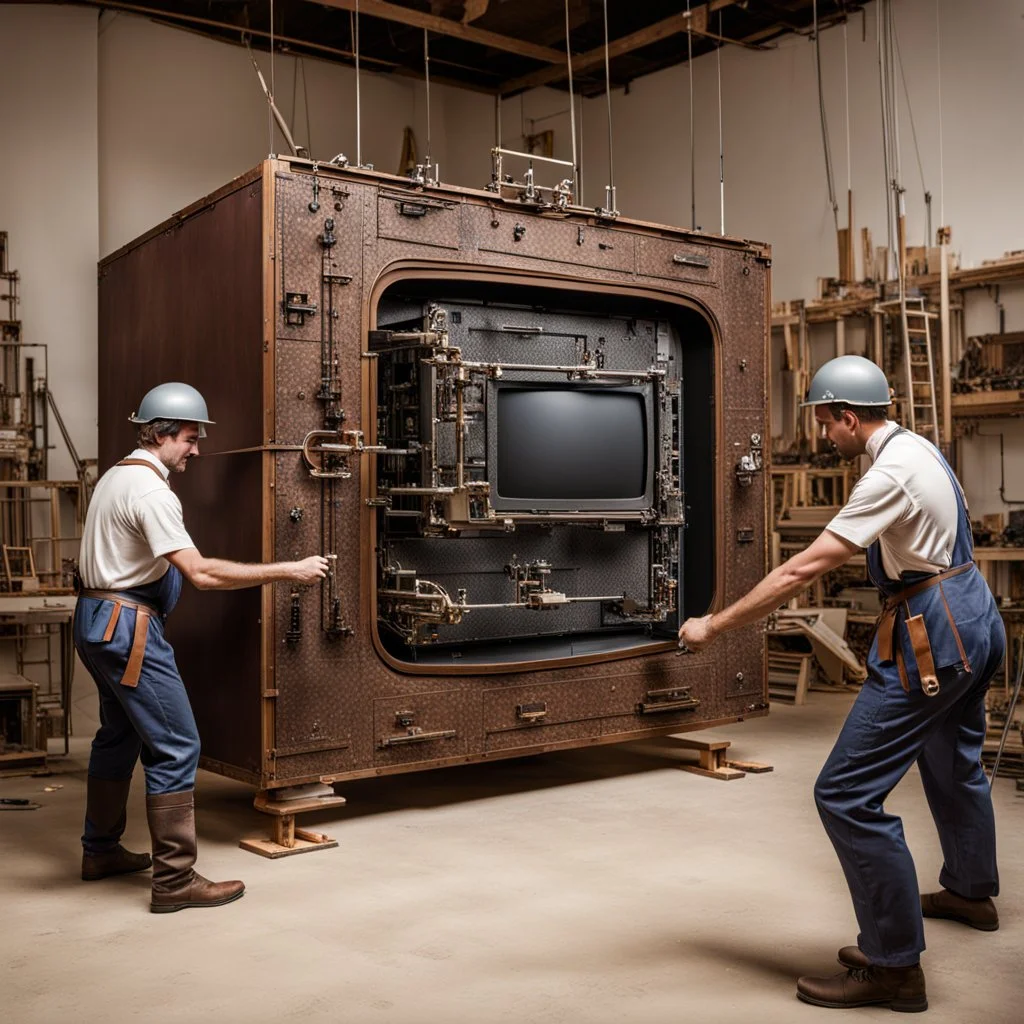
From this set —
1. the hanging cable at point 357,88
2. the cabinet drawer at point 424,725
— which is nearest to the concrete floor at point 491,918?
the cabinet drawer at point 424,725

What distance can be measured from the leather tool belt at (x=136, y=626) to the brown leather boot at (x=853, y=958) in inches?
104

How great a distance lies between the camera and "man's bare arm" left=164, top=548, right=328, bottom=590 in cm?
461

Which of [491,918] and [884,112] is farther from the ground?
[884,112]

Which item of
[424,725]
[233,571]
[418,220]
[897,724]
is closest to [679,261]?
[418,220]

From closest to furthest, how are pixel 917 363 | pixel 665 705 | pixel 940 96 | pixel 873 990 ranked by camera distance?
1. pixel 873 990
2. pixel 665 705
3. pixel 917 363
4. pixel 940 96

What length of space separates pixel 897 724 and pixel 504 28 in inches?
372

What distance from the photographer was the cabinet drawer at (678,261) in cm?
680

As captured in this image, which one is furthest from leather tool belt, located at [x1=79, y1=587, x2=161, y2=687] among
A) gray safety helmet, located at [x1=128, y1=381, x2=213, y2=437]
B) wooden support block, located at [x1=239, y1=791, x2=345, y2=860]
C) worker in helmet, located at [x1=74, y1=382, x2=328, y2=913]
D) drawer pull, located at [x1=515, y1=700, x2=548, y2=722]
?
drawer pull, located at [x1=515, y1=700, x2=548, y2=722]

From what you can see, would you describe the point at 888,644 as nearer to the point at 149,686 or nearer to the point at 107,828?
the point at 149,686

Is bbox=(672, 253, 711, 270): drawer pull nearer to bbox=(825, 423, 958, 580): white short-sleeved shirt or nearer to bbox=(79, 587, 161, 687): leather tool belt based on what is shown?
bbox=(825, 423, 958, 580): white short-sleeved shirt

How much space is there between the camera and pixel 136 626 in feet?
15.2

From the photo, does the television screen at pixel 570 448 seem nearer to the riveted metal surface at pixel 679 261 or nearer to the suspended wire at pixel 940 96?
the riveted metal surface at pixel 679 261

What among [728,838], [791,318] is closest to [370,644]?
[728,838]

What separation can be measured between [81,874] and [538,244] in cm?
365
